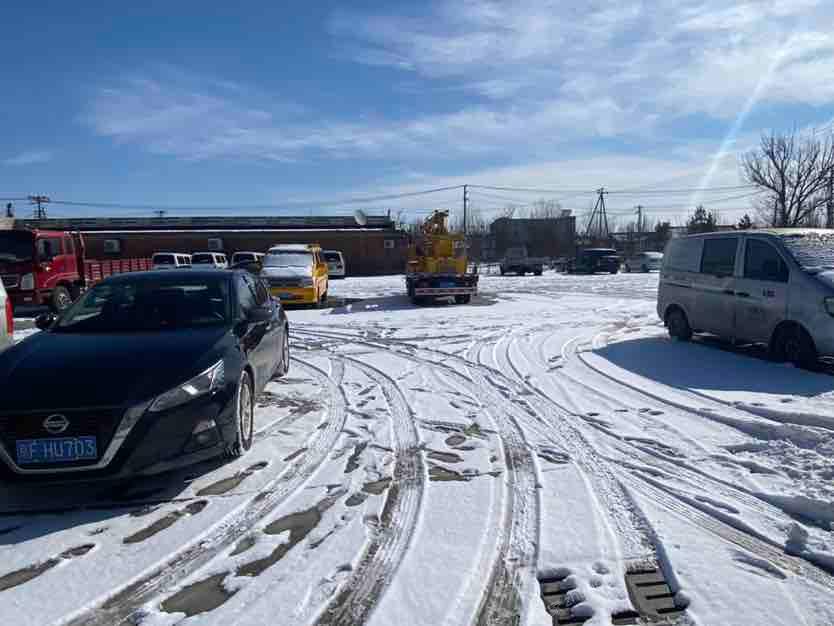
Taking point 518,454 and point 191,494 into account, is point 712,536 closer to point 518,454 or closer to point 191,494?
point 518,454

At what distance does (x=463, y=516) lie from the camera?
386 cm

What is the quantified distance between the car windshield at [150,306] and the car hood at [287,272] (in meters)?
11.6

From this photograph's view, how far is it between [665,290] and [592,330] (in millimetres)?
1992

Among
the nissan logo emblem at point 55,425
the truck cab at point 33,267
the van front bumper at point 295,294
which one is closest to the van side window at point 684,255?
the nissan logo emblem at point 55,425

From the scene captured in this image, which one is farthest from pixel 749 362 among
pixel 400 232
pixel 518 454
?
pixel 400 232

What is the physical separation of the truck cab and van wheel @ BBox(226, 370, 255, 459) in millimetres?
13740

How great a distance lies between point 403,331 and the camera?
1273cm

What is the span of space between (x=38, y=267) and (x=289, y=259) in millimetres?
6822

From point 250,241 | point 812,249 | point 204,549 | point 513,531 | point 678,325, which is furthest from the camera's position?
point 250,241

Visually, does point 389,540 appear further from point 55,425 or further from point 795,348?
point 795,348

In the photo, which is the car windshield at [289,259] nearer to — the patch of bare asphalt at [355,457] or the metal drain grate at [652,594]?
the patch of bare asphalt at [355,457]

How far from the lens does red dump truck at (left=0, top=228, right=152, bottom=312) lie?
16.1m

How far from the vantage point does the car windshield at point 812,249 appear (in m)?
7.82

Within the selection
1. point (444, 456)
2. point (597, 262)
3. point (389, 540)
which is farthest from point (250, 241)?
point (389, 540)
